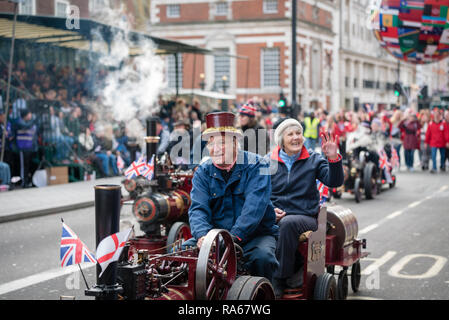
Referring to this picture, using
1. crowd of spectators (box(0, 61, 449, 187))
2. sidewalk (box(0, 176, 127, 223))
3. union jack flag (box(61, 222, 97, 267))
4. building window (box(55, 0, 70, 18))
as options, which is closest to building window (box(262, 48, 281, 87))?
building window (box(55, 0, 70, 18))

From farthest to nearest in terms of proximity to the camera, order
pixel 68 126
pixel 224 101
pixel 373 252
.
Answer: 1. pixel 224 101
2. pixel 68 126
3. pixel 373 252

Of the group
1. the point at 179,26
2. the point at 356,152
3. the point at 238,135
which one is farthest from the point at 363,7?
the point at 238,135

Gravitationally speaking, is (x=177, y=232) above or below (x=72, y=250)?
below

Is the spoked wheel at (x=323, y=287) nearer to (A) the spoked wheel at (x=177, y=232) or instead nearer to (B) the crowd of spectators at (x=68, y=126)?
(A) the spoked wheel at (x=177, y=232)

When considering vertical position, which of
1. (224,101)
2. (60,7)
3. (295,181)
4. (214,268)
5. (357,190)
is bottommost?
(357,190)

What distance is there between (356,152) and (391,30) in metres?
2.98

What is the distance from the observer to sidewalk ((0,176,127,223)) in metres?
11.8

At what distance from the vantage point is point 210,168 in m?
4.76

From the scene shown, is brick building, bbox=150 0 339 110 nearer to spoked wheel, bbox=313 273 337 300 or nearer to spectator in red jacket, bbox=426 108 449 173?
spectator in red jacket, bbox=426 108 449 173

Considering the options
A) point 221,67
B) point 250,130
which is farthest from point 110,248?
point 221,67

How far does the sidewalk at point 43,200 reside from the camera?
1183cm

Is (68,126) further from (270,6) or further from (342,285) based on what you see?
(270,6)

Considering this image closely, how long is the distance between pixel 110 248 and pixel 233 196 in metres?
1.66

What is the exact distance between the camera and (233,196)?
15.8 feet
